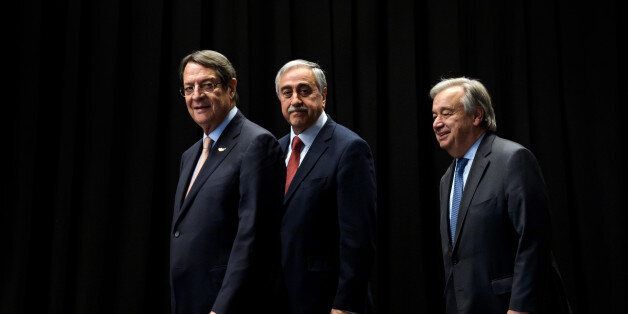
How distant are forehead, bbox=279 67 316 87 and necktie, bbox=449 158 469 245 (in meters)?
0.68

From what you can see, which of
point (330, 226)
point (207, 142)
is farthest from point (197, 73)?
point (330, 226)

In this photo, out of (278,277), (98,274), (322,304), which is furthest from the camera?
(98,274)

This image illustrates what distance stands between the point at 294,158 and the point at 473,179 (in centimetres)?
69

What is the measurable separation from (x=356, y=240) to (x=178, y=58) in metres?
2.22

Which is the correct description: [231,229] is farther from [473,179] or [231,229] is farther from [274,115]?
[274,115]

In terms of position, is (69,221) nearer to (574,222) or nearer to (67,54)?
(67,54)

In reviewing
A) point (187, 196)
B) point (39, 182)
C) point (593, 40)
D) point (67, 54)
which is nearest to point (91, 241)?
point (39, 182)

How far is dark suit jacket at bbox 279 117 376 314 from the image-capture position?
2.51m

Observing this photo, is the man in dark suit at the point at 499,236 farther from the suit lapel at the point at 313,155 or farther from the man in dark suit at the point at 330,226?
the suit lapel at the point at 313,155

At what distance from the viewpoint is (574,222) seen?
424 cm

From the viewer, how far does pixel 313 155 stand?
2.70 metres

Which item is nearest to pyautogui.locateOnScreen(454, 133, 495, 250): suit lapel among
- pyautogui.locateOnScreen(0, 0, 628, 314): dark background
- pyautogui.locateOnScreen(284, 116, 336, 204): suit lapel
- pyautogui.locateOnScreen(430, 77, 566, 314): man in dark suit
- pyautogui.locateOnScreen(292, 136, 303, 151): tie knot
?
pyautogui.locateOnScreen(430, 77, 566, 314): man in dark suit

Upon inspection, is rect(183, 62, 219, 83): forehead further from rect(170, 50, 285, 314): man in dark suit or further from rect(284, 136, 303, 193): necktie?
rect(284, 136, 303, 193): necktie

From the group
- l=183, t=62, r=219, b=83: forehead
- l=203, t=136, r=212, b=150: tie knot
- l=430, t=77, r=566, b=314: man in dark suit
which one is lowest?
A: l=430, t=77, r=566, b=314: man in dark suit
